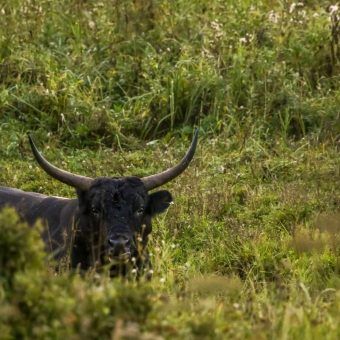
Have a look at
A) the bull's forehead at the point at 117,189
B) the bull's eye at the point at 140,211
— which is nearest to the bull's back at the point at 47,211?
the bull's forehead at the point at 117,189

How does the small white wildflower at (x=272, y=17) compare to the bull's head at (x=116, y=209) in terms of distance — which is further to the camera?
the small white wildflower at (x=272, y=17)

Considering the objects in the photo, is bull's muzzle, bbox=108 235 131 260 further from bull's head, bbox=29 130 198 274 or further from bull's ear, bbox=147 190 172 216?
bull's ear, bbox=147 190 172 216

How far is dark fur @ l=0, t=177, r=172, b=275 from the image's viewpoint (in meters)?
8.54

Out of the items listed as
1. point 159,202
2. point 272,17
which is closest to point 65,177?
point 159,202

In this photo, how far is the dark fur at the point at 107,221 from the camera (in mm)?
8539

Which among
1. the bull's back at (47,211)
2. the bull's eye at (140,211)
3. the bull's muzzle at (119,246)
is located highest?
the bull's eye at (140,211)

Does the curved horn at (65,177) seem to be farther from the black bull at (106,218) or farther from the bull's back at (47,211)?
the bull's back at (47,211)

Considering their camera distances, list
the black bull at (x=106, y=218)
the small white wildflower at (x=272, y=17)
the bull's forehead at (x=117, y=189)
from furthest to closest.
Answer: the small white wildflower at (x=272, y=17) → the bull's forehead at (x=117, y=189) → the black bull at (x=106, y=218)

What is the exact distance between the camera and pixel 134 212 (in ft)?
29.1

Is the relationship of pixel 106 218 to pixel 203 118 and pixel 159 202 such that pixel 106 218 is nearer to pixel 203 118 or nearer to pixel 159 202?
pixel 159 202

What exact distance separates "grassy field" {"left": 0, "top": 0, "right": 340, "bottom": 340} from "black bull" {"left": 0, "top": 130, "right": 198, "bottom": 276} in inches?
10.2

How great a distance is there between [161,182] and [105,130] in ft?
11.0

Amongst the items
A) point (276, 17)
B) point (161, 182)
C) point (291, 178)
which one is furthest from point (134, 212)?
point (276, 17)

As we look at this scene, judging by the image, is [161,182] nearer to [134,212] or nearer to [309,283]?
[134,212]
